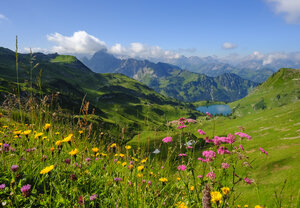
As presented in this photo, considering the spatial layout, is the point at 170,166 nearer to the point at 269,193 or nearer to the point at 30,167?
the point at 30,167

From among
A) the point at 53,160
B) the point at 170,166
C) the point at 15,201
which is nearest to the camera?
the point at 15,201

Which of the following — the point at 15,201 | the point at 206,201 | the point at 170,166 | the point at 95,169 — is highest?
the point at 206,201

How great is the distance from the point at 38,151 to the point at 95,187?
1772 mm

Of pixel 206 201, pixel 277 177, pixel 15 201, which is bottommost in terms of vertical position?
pixel 277 177

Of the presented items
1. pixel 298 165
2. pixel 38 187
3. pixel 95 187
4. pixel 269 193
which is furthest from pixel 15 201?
pixel 298 165

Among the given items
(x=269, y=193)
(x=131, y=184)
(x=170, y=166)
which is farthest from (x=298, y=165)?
(x=131, y=184)

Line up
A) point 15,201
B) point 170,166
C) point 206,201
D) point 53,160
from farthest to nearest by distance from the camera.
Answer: point 170,166, point 53,160, point 15,201, point 206,201

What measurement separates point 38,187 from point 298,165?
52776mm

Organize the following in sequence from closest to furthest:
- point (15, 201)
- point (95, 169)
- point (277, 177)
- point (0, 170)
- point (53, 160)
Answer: point (15, 201)
point (0, 170)
point (53, 160)
point (95, 169)
point (277, 177)

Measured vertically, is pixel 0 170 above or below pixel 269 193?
above

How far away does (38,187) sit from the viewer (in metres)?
3.36

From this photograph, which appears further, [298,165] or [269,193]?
[298,165]

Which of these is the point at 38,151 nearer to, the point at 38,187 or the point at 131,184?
the point at 38,187

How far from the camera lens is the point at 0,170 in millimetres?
3240
